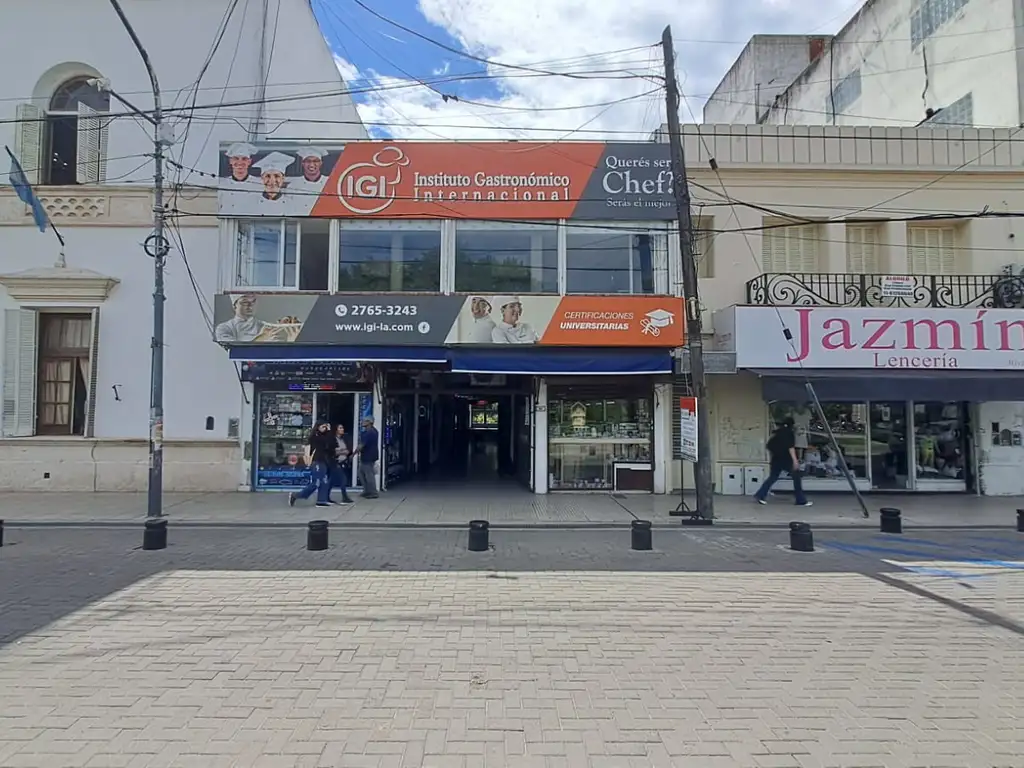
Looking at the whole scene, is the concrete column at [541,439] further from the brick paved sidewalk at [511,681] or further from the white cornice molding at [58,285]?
the white cornice molding at [58,285]

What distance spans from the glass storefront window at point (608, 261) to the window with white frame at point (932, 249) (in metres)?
6.27

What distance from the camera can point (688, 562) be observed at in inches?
340

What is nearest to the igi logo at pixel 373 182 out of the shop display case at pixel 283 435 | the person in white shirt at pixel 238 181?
the person in white shirt at pixel 238 181

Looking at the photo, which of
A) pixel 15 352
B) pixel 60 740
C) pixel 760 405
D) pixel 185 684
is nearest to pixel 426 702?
pixel 185 684

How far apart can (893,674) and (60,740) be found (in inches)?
213

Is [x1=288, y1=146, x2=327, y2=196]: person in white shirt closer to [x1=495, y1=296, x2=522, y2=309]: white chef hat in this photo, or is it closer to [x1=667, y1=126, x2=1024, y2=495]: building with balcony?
[x1=495, y1=296, x2=522, y2=309]: white chef hat

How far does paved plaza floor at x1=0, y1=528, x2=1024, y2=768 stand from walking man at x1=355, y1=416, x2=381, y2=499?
4.88m

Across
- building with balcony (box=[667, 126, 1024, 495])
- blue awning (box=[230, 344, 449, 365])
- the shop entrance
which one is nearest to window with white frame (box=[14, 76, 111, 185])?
blue awning (box=[230, 344, 449, 365])

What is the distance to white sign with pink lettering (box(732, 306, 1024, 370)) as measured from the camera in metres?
13.7

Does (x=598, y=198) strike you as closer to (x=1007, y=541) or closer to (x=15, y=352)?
(x=1007, y=541)

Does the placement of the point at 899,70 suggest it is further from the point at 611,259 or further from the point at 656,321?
the point at 656,321

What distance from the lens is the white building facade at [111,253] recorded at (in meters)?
14.8

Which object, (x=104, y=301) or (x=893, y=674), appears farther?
(x=104, y=301)

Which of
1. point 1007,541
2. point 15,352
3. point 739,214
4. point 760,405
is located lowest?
point 1007,541
